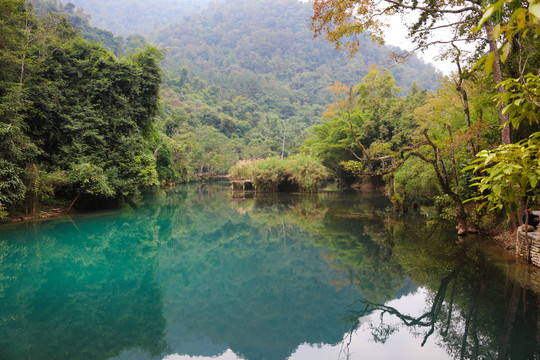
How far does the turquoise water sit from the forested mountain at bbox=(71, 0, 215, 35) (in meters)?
125

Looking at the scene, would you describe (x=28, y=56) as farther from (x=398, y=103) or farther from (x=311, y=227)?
(x=398, y=103)

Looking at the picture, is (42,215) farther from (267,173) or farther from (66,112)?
(267,173)

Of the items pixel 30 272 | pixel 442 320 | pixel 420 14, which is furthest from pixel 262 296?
pixel 420 14

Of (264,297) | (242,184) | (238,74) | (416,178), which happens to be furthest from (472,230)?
(238,74)

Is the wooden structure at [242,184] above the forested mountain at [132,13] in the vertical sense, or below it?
below

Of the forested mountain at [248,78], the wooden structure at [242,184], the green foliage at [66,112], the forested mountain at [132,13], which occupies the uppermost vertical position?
the forested mountain at [132,13]

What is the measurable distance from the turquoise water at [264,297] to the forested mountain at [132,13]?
125 m

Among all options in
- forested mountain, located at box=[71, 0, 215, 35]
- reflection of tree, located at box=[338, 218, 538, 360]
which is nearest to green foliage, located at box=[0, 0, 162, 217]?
reflection of tree, located at box=[338, 218, 538, 360]

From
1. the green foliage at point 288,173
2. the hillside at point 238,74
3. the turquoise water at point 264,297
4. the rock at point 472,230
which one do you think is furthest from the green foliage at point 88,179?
the rock at point 472,230

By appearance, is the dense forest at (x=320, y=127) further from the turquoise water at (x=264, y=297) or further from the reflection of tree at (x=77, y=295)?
the reflection of tree at (x=77, y=295)

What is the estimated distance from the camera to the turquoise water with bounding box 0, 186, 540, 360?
3861 mm

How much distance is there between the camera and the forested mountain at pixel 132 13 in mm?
118562

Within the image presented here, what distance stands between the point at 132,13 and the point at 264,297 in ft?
504

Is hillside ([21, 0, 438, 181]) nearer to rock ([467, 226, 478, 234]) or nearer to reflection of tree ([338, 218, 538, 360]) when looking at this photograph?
rock ([467, 226, 478, 234])
